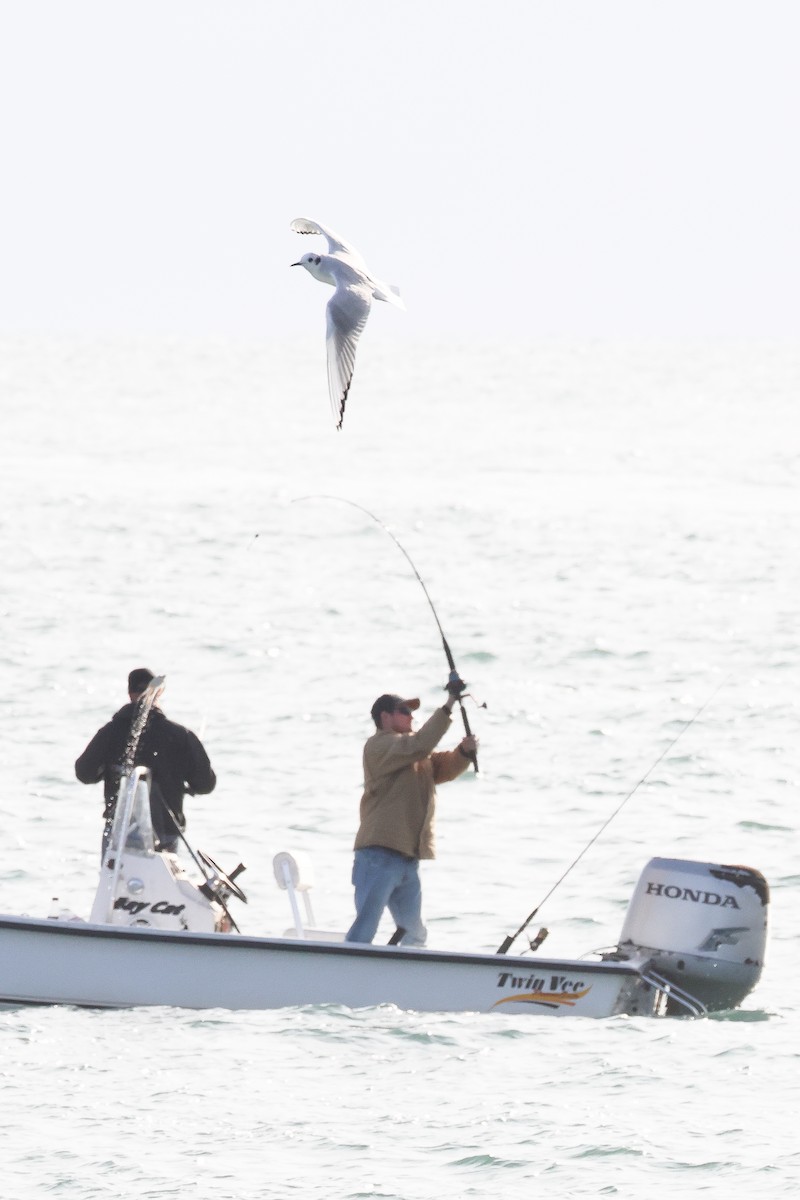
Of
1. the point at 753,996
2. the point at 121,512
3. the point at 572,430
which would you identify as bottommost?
the point at 753,996

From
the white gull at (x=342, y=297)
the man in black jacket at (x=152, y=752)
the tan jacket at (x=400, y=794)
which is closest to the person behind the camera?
the white gull at (x=342, y=297)

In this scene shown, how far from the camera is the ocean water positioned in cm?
805

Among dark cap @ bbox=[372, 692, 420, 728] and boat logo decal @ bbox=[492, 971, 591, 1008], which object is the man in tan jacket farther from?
boat logo decal @ bbox=[492, 971, 591, 1008]

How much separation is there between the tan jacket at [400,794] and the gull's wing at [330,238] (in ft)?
6.78

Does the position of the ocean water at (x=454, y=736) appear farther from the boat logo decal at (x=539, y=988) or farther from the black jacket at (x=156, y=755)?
the black jacket at (x=156, y=755)

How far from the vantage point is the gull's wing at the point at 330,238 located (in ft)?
30.5

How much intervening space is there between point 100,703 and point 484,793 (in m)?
5.19

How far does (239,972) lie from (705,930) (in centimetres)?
203

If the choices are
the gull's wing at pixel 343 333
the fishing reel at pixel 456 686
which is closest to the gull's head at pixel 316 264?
the gull's wing at pixel 343 333

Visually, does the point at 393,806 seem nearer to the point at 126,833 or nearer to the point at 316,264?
the point at 126,833

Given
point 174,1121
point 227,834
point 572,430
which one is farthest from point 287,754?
point 572,430

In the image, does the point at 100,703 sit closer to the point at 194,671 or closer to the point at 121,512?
the point at 194,671

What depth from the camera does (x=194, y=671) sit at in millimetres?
22406

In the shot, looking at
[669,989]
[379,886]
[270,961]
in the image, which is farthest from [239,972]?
[669,989]
